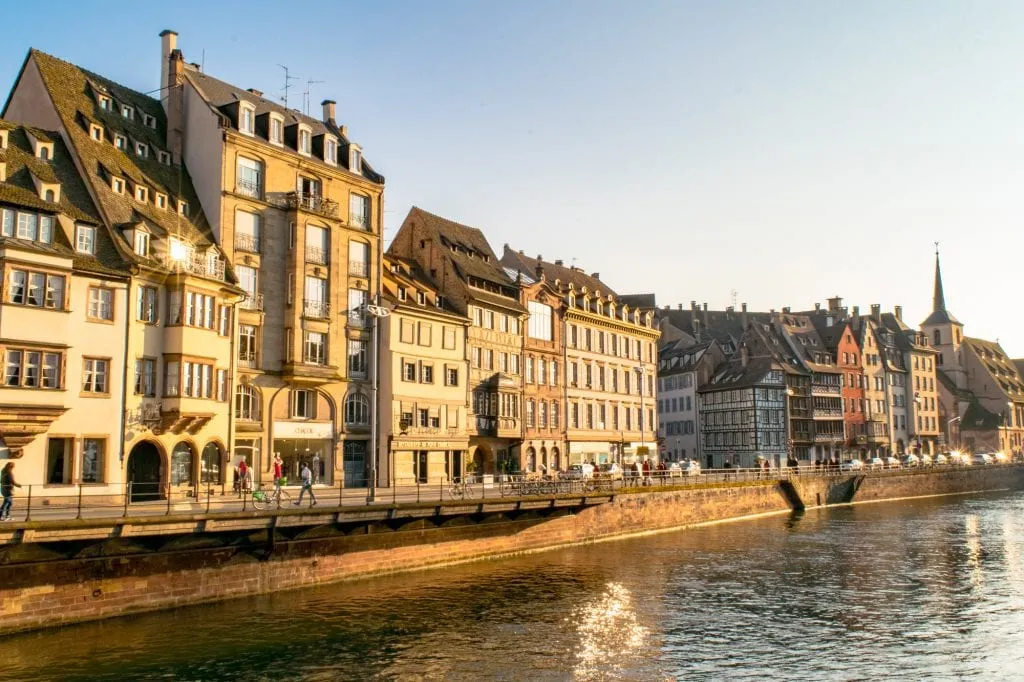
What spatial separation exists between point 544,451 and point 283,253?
93.2 feet

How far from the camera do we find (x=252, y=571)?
113ft

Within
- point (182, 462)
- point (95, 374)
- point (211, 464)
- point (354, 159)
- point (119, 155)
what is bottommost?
point (211, 464)

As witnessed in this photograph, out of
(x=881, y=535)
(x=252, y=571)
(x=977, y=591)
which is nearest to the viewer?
(x=252, y=571)

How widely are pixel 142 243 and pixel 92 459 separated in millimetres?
9553

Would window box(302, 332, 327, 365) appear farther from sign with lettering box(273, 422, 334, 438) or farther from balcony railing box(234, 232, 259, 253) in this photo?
balcony railing box(234, 232, 259, 253)

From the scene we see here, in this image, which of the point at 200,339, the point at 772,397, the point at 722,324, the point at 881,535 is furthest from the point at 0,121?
the point at 722,324

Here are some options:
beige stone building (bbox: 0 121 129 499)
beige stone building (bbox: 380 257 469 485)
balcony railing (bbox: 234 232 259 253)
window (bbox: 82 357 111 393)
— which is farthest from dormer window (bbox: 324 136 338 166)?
window (bbox: 82 357 111 393)

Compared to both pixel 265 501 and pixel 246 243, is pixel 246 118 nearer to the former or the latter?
pixel 246 243

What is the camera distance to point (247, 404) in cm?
4812

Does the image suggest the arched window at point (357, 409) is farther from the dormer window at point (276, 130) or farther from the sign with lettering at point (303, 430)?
the dormer window at point (276, 130)

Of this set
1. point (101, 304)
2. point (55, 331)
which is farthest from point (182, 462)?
point (55, 331)

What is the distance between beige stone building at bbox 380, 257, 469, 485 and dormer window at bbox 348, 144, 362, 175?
6454mm

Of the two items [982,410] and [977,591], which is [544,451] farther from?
[982,410]

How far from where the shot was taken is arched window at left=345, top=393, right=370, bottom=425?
54.0 m
